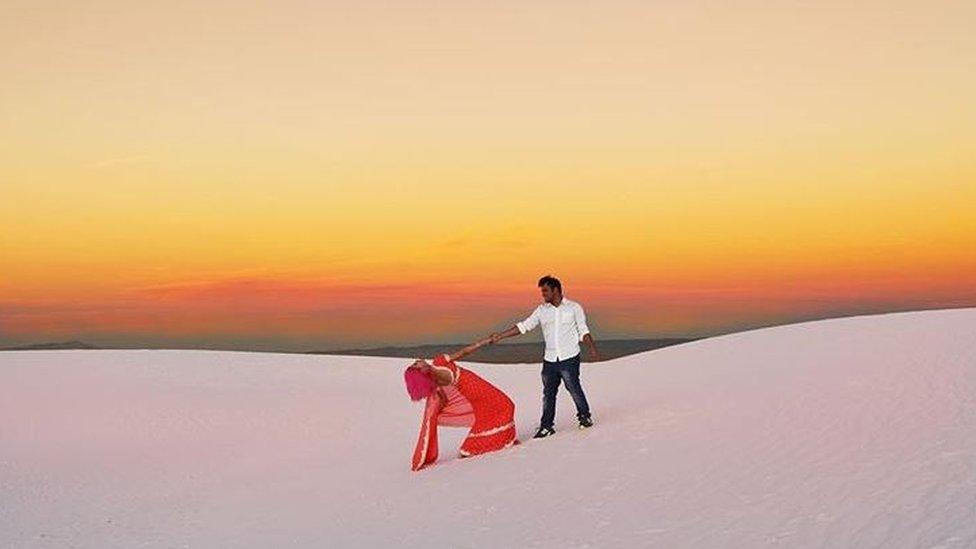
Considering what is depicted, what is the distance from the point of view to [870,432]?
958 cm

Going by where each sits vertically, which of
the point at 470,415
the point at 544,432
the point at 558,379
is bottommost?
the point at 544,432

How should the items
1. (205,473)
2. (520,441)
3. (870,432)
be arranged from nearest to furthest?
1. (870,432)
2. (520,441)
3. (205,473)

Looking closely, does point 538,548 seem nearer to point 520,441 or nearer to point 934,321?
point 520,441

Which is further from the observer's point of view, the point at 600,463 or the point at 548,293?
the point at 548,293

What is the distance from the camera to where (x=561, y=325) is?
1155cm

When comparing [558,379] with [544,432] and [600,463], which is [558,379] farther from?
[600,463]

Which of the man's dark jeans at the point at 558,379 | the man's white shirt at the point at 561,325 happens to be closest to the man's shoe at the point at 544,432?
the man's dark jeans at the point at 558,379

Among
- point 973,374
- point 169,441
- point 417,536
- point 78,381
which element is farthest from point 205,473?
point 78,381

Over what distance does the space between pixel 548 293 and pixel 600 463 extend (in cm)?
198

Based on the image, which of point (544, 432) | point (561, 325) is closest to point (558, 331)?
point (561, 325)

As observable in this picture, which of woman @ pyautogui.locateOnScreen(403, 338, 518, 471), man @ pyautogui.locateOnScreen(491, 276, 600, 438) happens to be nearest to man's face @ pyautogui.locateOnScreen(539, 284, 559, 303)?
man @ pyautogui.locateOnScreen(491, 276, 600, 438)

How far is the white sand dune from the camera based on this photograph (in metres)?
7.72

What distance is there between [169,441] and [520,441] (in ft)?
27.8

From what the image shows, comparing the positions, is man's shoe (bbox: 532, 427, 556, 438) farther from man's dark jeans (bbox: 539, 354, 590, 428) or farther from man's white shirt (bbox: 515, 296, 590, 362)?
man's white shirt (bbox: 515, 296, 590, 362)
